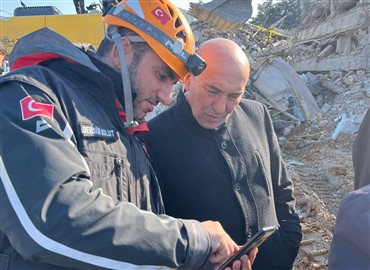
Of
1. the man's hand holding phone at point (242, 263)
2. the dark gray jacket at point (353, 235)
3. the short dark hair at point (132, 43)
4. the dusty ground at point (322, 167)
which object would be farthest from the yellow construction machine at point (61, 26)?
the dark gray jacket at point (353, 235)

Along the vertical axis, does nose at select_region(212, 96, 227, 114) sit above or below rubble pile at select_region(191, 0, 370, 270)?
above

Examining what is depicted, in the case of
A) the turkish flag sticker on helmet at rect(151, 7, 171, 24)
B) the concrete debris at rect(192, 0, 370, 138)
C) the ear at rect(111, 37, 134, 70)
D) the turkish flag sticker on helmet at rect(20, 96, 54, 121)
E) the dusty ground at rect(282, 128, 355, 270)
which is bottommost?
the dusty ground at rect(282, 128, 355, 270)

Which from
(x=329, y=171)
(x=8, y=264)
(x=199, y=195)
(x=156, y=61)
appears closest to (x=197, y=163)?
(x=199, y=195)

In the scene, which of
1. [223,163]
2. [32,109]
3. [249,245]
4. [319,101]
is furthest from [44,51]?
[319,101]

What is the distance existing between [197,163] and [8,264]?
4.86 feet

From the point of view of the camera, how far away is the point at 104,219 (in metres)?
1.34

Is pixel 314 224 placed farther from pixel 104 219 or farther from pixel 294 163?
pixel 104 219

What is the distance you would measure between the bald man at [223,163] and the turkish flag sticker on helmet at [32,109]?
130 centimetres

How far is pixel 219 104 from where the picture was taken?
2713mm

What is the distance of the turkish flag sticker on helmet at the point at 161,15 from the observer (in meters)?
1.93

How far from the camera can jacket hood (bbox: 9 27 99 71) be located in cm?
167

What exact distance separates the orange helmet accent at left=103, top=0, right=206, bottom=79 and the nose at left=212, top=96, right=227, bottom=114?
2.30 feet

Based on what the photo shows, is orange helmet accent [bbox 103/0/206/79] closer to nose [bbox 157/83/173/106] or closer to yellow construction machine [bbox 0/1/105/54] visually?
nose [bbox 157/83/173/106]

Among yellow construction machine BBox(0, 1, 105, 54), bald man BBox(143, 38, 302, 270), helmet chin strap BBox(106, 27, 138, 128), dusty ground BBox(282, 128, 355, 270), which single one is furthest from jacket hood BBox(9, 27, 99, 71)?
yellow construction machine BBox(0, 1, 105, 54)
